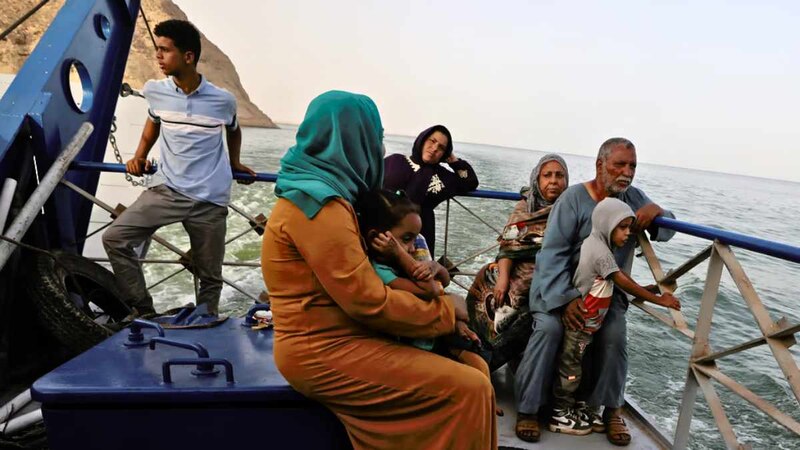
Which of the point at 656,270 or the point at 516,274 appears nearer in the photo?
the point at 656,270

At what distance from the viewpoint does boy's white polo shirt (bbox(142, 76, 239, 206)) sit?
2867mm

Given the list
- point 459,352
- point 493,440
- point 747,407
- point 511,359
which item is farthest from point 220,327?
point 747,407

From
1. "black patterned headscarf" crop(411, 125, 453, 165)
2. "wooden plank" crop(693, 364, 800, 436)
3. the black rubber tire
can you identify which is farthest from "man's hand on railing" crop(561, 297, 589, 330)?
the black rubber tire

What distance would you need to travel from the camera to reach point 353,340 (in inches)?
56.9

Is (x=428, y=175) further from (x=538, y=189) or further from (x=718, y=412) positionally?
(x=718, y=412)

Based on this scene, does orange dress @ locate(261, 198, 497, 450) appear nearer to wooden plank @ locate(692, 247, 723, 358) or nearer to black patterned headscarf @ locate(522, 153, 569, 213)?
wooden plank @ locate(692, 247, 723, 358)

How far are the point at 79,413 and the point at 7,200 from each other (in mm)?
1498

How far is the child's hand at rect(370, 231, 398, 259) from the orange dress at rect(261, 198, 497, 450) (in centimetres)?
14

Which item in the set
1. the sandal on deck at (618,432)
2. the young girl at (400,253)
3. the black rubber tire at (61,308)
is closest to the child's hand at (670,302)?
the sandal on deck at (618,432)

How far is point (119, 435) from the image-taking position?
1504mm

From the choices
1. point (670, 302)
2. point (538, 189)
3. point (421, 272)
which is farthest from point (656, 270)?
point (421, 272)

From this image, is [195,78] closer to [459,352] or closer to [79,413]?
[79,413]

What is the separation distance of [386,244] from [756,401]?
151cm

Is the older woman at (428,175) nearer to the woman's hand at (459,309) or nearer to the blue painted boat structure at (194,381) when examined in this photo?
the blue painted boat structure at (194,381)
